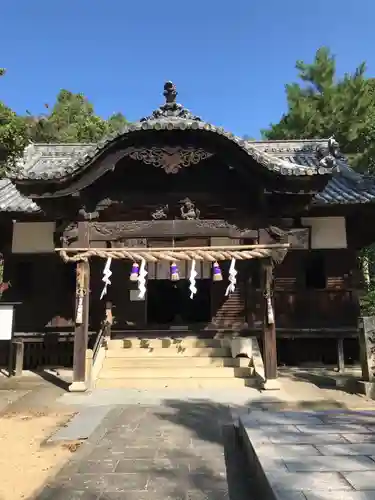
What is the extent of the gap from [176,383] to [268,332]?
8.45 feet

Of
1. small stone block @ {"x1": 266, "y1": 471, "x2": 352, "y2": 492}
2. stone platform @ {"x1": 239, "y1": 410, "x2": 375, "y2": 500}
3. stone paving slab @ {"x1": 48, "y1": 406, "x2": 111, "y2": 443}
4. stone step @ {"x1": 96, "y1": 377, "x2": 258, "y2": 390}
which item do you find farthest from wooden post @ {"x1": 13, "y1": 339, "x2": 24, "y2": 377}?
small stone block @ {"x1": 266, "y1": 471, "x2": 352, "y2": 492}

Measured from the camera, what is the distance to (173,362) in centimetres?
1065

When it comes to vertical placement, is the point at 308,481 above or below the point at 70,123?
below

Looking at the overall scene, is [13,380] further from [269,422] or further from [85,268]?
[269,422]

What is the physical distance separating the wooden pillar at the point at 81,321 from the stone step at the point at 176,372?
0.95 meters

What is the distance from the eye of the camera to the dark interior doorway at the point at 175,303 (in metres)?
17.6

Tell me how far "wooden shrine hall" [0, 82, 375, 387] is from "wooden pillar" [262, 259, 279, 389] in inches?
1.0

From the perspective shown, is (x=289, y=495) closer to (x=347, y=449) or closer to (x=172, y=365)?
(x=347, y=449)

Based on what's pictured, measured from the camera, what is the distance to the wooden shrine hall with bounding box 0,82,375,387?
949cm

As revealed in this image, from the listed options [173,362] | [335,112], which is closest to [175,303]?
[173,362]

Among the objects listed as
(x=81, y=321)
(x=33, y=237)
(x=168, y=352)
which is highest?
(x=33, y=237)

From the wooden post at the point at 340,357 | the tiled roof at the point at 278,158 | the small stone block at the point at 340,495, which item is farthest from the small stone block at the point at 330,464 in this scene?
the wooden post at the point at 340,357

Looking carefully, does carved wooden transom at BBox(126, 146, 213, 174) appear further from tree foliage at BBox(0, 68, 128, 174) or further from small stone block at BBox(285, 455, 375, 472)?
tree foliage at BBox(0, 68, 128, 174)

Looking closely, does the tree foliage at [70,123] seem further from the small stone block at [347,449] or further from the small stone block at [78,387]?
the small stone block at [347,449]
